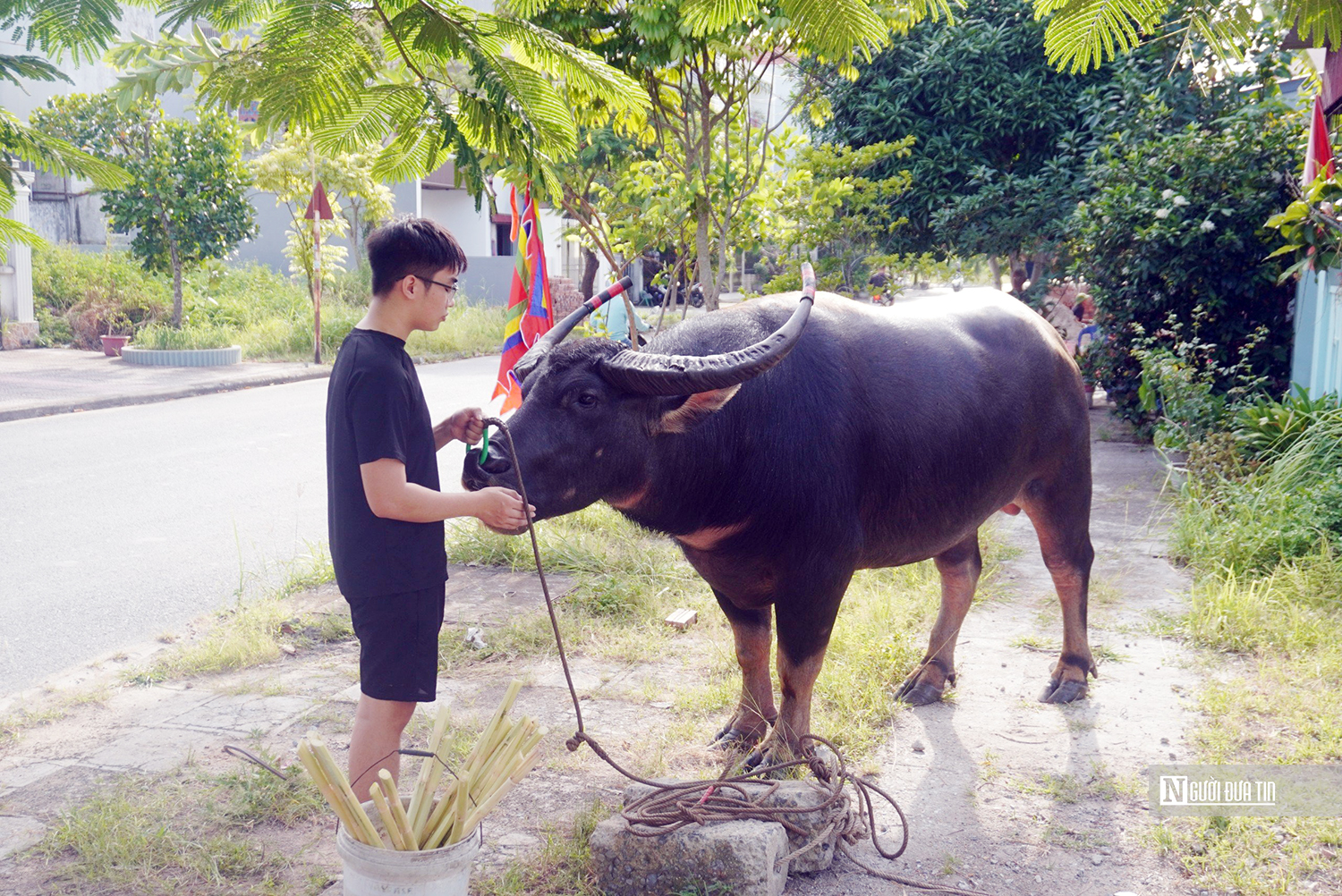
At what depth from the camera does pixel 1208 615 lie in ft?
14.9

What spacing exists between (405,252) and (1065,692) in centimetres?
296

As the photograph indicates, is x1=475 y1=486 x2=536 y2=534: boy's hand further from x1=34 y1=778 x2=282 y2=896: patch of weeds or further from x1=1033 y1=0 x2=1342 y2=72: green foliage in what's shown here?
x1=1033 y1=0 x2=1342 y2=72: green foliage

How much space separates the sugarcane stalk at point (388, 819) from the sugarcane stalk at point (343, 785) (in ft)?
0.10

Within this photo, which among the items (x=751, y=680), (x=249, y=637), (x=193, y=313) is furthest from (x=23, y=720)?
(x=193, y=313)

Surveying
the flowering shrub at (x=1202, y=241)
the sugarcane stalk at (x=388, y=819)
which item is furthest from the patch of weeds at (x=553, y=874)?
the flowering shrub at (x=1202, y=241)

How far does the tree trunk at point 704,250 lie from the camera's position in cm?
591

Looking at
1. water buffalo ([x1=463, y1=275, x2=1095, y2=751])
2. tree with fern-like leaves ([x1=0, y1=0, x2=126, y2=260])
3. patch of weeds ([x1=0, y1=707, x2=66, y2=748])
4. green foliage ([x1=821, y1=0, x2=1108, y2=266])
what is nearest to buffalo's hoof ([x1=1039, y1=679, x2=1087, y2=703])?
water buffalo ([x1=463, y1=275, x2=1095, y2=751])

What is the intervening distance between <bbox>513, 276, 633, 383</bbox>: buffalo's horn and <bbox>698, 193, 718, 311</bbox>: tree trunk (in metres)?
2.52

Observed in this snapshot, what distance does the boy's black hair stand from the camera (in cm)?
Answer: 257

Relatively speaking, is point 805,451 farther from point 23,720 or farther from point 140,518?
point 140,518

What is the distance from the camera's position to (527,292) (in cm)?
642

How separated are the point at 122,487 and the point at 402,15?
6520mm

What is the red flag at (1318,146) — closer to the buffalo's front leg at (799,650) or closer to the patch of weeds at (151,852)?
the buffalo's front leg at (799,650)

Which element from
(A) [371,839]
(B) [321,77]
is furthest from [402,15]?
(A) [371,839]
